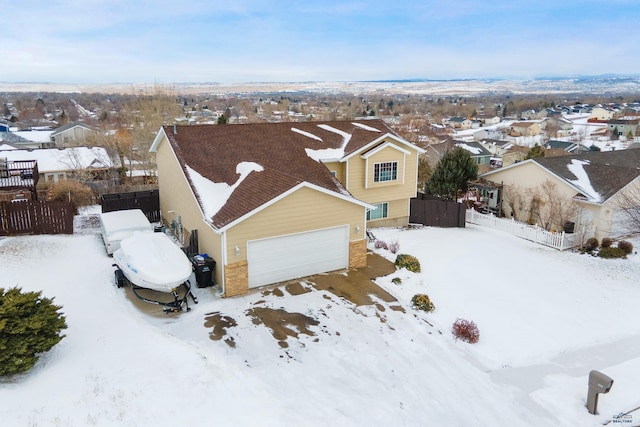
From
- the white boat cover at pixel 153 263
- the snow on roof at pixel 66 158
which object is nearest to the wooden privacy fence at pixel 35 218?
the white boat cover at pixel 153 263

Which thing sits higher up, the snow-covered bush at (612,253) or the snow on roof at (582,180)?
the snow on roof at (582,180)

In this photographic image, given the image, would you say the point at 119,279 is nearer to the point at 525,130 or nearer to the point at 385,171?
the point at 385,171

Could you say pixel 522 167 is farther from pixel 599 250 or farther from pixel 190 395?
pixel 190 395

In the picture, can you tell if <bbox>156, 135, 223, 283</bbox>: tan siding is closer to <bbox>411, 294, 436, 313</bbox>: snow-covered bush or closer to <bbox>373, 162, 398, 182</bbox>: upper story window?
<bbox>411, 294, 436, 313</bbox>: snow-covered bush

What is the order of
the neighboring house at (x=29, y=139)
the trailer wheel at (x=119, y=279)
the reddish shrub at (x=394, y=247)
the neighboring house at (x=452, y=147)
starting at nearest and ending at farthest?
the trailer wheel at (x=119, y=279) < the reddish shrub at (x=394, y=247) < the neighboring house at (x=452, y=147) < the neighboring house at (x=29, y=139)

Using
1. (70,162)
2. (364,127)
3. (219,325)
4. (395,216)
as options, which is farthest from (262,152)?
(70,162)

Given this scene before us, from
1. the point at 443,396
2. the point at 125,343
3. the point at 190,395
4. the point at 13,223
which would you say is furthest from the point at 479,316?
the point at 13,223

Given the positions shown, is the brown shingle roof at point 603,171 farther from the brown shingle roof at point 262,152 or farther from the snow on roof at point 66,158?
the snow on roof at point 66,158

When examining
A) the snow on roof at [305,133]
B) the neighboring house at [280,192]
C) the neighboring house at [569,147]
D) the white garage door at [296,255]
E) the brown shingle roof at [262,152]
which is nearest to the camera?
the neighboring house at [280,192]
